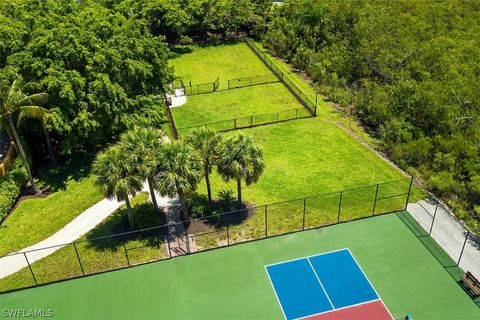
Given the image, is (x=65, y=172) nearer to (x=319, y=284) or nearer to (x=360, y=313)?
(x=319, y=284)

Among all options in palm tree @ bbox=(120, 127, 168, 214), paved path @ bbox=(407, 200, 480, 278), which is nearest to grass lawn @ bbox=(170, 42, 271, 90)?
palm tree @ bbox=(120, 127, 168, 214)

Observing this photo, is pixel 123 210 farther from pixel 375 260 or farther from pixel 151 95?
pixel 375 260

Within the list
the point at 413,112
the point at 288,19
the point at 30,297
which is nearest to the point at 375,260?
the point at 413,112

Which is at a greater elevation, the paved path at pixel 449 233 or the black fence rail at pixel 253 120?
the black fence rail at pixel 253 120

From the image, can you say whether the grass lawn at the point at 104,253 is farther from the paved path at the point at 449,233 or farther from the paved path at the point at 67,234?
the paved path at the point at 449,233

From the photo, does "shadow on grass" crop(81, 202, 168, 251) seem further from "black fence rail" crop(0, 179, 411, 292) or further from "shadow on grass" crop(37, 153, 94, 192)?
"shadow on grass" crop(37, 153, 94, 192)

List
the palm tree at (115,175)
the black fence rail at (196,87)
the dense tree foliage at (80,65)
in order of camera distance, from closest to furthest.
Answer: the palm tree at (115,175) → the dense tree foliage at (80,65) → the black fence rail at (196,87)

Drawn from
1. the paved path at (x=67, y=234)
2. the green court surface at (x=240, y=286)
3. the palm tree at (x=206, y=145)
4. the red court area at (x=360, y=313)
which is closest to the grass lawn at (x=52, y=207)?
the paved path at (x=67, y=234)
